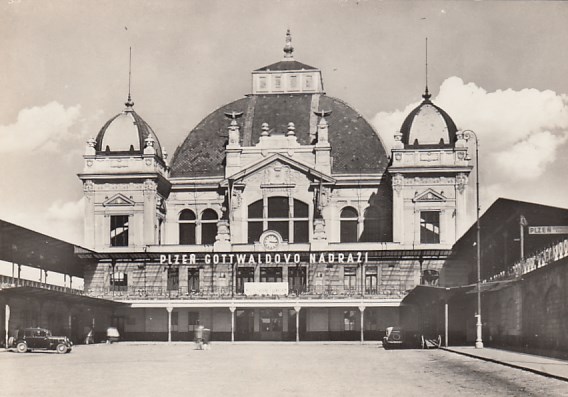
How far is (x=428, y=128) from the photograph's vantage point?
73.2m

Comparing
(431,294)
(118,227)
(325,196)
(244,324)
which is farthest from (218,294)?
(431,294)

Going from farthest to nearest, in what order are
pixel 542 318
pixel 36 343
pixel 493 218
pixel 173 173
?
pixel 173 173 < pixel 493 218 < pixel 36 343 < pixel 542 318

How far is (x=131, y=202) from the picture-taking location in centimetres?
7275

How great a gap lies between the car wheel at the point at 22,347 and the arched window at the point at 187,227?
1368 inches

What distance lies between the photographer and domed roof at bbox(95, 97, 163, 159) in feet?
243

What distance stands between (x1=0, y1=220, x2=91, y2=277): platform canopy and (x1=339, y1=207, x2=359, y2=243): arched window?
1991cm

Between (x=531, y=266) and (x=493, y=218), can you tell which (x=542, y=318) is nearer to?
(x=531, y=266)

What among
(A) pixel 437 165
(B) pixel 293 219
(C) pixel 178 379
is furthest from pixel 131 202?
(C) pixel 178 379

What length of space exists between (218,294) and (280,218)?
9.59 m

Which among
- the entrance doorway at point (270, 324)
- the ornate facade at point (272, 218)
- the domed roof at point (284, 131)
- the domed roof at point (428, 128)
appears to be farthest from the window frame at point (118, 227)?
the domed roof at point (428, 128)

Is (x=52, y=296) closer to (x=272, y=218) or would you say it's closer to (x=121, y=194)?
(x=121, y=194)

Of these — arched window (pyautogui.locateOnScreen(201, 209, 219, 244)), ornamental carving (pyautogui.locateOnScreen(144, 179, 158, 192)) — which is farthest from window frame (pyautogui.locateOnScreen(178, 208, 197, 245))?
ornamental carving (pyautogui.locateOnScreen(144, 179, 158, 192))

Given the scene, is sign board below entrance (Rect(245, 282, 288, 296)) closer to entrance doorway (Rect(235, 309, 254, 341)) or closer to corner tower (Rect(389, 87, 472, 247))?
entrance doorway (Rect(235, 309, 254, 341))

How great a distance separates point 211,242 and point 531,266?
37.1 m
